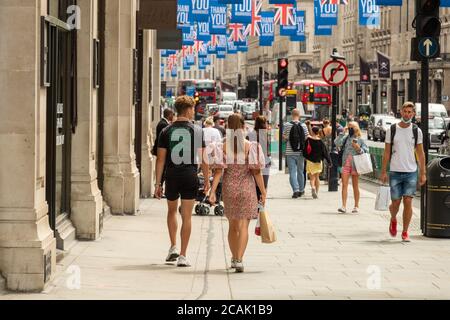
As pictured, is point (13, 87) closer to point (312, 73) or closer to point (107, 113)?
point (107, 113)

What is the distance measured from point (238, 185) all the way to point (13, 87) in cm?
316

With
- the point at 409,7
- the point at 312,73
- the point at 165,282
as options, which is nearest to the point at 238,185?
the point at 165,282

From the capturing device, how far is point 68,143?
16031 mm

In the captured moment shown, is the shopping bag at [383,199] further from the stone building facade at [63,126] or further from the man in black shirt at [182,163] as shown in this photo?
the man in black shirt at [182,163]

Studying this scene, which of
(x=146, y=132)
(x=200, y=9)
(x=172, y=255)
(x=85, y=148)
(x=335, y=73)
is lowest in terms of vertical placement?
(x=172, y=255)

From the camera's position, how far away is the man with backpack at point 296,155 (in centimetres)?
2739

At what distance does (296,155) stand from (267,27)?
93.5 feet

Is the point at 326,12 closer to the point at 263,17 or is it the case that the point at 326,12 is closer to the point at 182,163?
the point at 263,17

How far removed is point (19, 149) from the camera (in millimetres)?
11359

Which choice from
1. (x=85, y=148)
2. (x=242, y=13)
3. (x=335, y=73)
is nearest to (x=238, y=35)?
(x=242, y=13)

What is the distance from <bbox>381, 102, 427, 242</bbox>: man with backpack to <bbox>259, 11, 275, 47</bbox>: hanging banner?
3736 centimetres

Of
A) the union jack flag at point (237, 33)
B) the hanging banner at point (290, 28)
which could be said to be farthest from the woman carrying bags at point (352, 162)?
the union jack flag at point (237, 33)

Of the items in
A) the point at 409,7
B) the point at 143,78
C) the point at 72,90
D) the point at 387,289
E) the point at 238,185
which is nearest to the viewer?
the point at 387,289

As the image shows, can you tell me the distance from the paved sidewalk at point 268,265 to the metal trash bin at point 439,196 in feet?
0.86
